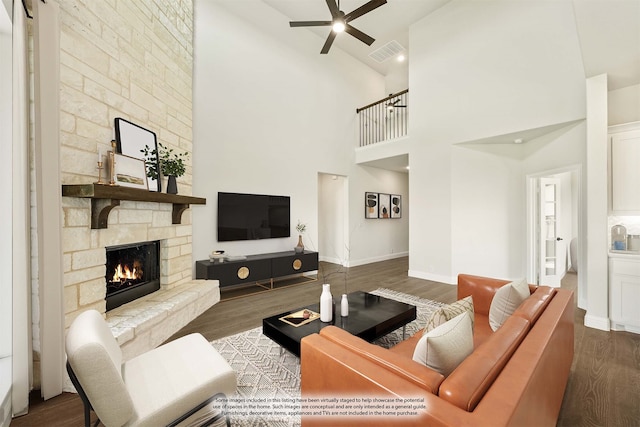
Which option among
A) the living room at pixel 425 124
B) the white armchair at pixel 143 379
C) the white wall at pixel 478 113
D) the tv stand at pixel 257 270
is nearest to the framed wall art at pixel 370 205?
the living room at pixel 425 124

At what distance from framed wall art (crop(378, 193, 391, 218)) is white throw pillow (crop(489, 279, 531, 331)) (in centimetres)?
515

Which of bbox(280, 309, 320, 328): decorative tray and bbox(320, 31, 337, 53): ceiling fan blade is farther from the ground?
bbox(320, 31, 337, 53): ceiling fan blade

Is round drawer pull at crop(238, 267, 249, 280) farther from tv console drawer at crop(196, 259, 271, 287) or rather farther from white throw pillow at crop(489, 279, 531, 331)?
white throw pillow at crop(489, 279, 531, 331)

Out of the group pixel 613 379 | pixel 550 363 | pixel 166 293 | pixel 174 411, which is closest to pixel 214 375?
pixel 174 411

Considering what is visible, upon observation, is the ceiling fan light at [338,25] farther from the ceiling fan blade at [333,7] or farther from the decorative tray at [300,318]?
the decorative tray at [300,318]

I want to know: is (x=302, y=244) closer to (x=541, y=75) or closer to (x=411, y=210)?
(x=411, y=210)

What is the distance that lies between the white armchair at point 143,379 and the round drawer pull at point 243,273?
7.66 feet

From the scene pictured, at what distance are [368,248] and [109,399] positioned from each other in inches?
240

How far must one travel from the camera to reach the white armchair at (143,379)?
109 centimetres

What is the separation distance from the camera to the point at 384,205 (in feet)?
23.9

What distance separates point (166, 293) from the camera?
3.08 meters

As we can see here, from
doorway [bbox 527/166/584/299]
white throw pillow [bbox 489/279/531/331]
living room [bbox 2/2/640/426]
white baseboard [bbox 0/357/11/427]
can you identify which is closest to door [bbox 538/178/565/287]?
doorway [bbox 527/166/584/299]

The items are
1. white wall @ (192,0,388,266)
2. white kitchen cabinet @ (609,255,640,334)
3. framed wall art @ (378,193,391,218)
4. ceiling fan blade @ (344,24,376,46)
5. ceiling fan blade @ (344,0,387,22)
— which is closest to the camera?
white kitchen cabinet @ (609,255,640,334)

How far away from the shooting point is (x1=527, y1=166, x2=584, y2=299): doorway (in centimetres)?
452
